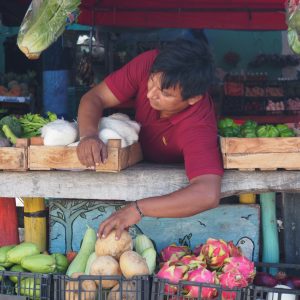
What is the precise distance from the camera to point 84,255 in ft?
10.3

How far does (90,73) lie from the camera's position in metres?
10.1

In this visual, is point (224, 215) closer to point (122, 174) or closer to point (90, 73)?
point (122, 174)

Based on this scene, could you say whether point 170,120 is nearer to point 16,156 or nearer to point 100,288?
point 16,156

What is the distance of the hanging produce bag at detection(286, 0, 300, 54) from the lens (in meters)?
3.27

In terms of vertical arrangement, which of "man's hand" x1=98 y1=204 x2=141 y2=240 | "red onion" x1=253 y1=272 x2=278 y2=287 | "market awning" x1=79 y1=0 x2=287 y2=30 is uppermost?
"market awning" x1=79 y1=0 x2=287 y2=30

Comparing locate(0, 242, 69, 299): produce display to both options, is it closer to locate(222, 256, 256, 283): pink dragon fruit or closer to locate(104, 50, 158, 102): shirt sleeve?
locate(222, 256, 256, 283): pink dragon fruit

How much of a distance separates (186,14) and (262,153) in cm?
565

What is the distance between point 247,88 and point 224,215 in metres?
6.63

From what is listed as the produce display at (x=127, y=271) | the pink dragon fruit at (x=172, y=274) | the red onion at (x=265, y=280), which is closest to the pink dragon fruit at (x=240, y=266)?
the produce display at (x=127, y=271)

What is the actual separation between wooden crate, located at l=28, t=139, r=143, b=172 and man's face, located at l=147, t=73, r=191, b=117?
11.9 inches

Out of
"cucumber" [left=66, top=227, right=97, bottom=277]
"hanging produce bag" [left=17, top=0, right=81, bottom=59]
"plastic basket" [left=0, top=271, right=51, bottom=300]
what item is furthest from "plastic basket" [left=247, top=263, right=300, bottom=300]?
"hanging produce bag" [left=17, top=0, right=81, bottom=59]

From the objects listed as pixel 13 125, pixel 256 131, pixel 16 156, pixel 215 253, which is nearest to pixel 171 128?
pixel 256 131

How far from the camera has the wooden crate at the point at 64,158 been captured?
312 cm

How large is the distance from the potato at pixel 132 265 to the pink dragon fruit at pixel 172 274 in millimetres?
79
